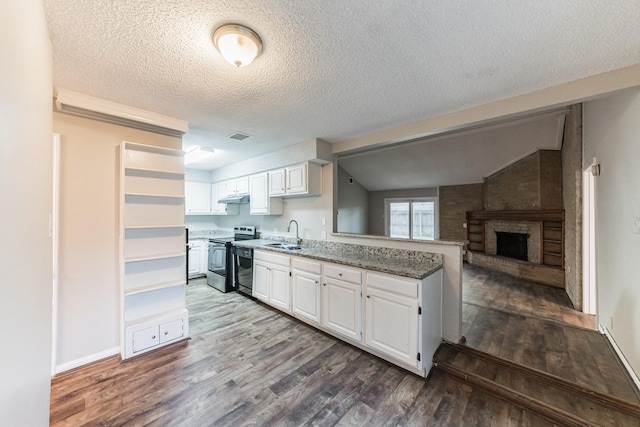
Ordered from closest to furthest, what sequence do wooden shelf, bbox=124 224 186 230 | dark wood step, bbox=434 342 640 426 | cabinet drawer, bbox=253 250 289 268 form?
dark wood step, bbox=434 342 640 426 → wooden shelf, bbox=124 224 186 230 → cabinet drawer, bbox=253 250 289 268

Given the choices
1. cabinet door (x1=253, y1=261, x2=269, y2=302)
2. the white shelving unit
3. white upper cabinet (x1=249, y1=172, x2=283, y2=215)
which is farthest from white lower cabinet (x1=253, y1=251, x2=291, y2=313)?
the white shelving unit

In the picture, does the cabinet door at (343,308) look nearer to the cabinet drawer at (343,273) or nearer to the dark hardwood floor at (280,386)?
the cabinet drawer at (343,273)

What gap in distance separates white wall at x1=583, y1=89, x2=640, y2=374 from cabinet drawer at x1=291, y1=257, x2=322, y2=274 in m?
2.74

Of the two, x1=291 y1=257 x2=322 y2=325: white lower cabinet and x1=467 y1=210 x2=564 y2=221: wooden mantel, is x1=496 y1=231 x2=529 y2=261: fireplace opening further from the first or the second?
x1=291 y1=257 x2=322 y2=325: white lower cabinet

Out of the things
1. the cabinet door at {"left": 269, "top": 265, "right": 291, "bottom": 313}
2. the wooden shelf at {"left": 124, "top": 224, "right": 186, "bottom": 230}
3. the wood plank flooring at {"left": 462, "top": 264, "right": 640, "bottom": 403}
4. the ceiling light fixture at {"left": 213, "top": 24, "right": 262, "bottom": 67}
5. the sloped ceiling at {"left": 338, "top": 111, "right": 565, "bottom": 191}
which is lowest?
the wood plank flooring at {"left": 462, "top": 264, "right": 640, "bottom": 403}

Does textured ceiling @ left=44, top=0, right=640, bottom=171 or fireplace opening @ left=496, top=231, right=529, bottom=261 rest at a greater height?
textured ceiling @ left=44, top=0, right=640, bottom=171

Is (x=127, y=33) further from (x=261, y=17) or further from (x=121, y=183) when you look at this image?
(x=121, y=183)

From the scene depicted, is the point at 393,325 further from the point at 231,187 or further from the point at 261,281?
the point at 231,187

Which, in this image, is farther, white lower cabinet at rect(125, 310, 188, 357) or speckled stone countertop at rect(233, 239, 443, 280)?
white lower cabinet at rect(125, 310, 188, 357)

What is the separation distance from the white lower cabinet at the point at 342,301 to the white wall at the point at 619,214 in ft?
7.24

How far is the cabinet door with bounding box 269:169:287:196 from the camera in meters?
4.08

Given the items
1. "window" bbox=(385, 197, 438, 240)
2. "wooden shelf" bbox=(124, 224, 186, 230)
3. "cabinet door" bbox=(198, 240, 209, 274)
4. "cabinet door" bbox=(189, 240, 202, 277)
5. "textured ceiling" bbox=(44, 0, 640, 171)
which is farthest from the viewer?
"window" bbox=(385, 197, 438, 240)

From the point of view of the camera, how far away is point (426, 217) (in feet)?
26.1

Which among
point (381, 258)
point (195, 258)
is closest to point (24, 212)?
point (381, 258)
